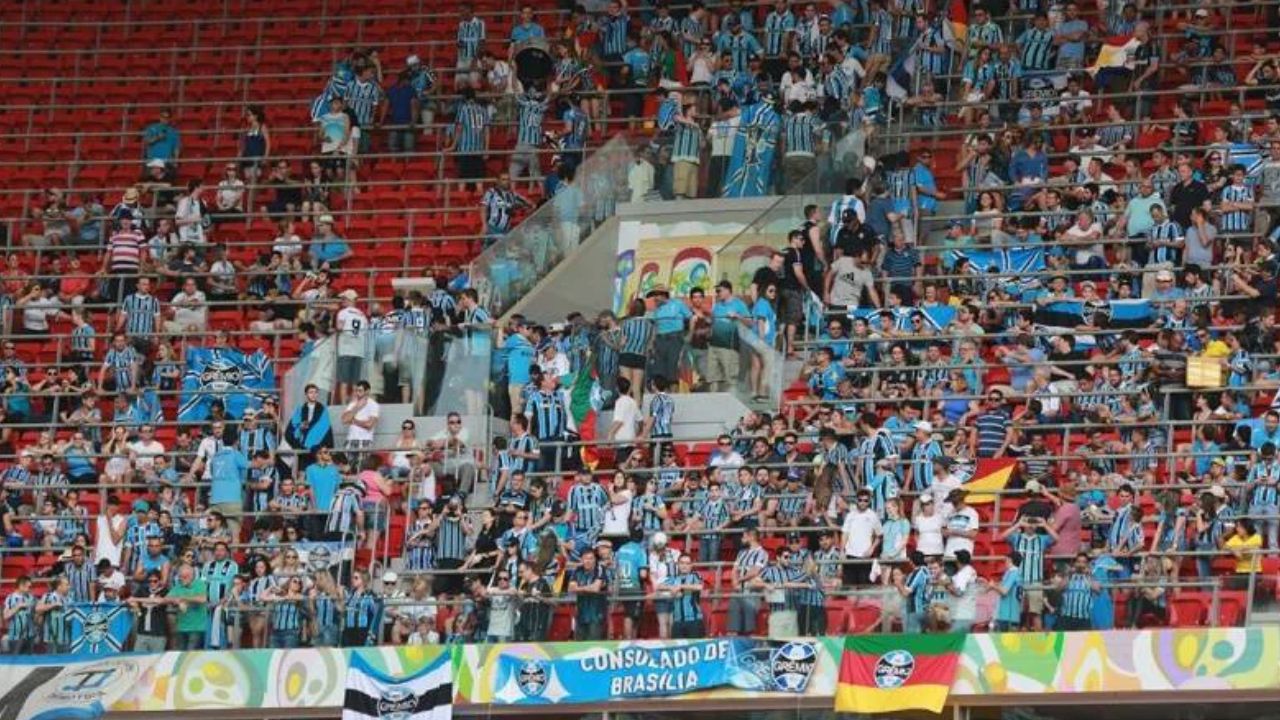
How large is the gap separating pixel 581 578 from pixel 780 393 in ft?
13.5

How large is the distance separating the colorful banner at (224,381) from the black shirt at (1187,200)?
33.5 ft

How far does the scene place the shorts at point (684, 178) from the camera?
3716 centimetres

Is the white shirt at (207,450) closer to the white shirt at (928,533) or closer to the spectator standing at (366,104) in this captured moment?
the spectator standing at (366,104)

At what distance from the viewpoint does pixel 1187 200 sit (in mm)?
34125

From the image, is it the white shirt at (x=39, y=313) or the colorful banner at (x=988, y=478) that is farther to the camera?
the white shirt at (x=39, y=313)

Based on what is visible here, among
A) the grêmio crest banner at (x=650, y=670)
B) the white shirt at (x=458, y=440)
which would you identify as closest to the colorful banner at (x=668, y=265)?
the white shirt at (x=458, y=440)

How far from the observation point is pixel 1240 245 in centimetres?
3388

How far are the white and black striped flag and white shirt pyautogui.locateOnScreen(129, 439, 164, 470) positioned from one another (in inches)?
215

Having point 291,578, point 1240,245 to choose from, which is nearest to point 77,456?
point 291,578

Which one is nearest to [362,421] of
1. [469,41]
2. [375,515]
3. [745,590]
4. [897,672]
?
[375,515]

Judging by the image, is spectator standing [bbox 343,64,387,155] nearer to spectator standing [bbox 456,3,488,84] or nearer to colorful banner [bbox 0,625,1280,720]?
spectator standing [bbox 456,3,488,84]

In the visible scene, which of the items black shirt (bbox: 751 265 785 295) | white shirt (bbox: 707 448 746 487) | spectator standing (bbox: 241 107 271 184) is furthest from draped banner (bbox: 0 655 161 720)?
spectator standing (bbox: 241 107 271 184)

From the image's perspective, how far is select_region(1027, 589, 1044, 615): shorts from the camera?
95.5 ft

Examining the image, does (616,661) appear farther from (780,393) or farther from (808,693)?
(780,393)
